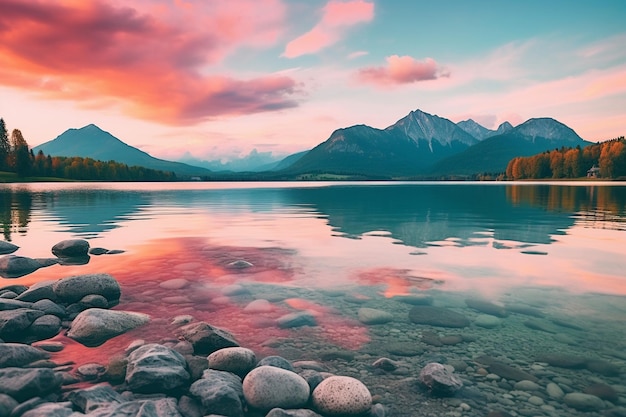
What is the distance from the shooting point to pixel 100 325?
13.0 metres

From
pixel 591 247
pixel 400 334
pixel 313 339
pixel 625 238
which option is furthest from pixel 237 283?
pixel 625 238

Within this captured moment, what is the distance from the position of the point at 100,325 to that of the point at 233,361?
5473mm

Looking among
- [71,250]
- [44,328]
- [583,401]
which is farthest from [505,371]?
[71,250]

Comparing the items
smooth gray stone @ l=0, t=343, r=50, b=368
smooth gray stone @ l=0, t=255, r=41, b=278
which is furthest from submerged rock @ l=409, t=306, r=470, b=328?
smooth gray stone @ l=0, t=255, r=41, b=278

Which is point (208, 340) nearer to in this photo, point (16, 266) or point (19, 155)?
point (16, 266)

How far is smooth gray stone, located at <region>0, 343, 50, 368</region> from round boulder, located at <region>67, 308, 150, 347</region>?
1.44 meters

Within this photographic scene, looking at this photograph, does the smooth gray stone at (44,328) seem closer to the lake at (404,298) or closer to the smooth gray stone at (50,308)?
the lake at (404,298)

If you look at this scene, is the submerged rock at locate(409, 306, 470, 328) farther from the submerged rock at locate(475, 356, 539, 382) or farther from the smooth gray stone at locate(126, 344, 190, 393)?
the smooth gray stone at locate(126, 344, 190, 393)

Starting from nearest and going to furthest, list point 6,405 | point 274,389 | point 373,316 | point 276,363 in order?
point 6,405 → point 274,389 → point 276,363 → point 373,316

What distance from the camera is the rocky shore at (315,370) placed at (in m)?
8.81

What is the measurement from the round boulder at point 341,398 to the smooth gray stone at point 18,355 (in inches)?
309

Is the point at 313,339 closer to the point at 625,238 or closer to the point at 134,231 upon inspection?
the point at 134,231

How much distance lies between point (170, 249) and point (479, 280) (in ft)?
68.4

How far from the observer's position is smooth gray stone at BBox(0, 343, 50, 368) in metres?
10.3
